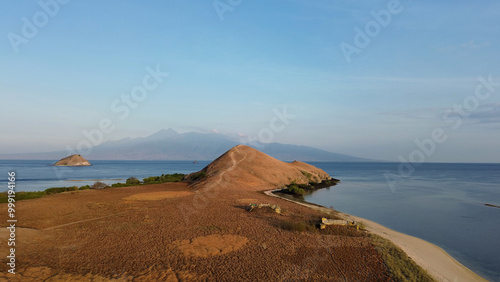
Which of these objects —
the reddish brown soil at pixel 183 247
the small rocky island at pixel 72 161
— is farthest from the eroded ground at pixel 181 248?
the small rocky island at pixel 72 161

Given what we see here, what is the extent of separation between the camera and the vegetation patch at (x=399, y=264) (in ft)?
30.7

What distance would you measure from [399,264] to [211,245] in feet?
23.4

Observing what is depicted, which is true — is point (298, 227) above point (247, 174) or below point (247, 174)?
below

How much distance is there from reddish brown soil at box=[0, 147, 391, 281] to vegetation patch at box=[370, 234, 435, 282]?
1.07ft

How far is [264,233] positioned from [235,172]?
2446 cm

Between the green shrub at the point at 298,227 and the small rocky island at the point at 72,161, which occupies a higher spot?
the green shrub at the point at 298,227

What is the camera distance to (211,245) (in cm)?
1170

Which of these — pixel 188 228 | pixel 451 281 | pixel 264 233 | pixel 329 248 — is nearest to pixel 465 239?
pixel 451 281

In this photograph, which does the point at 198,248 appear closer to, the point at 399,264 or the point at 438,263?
the point at 399,264

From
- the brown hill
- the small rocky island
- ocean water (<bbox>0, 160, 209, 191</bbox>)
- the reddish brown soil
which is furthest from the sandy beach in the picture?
the small rocky island

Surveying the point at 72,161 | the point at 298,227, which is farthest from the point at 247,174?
the point at 72,161

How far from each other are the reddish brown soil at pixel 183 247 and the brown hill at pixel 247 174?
15115 mm

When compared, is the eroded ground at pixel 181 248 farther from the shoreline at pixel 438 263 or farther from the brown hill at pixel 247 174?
the brown hill at pixel 247 174

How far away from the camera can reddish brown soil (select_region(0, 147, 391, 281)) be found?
9.01 meters
